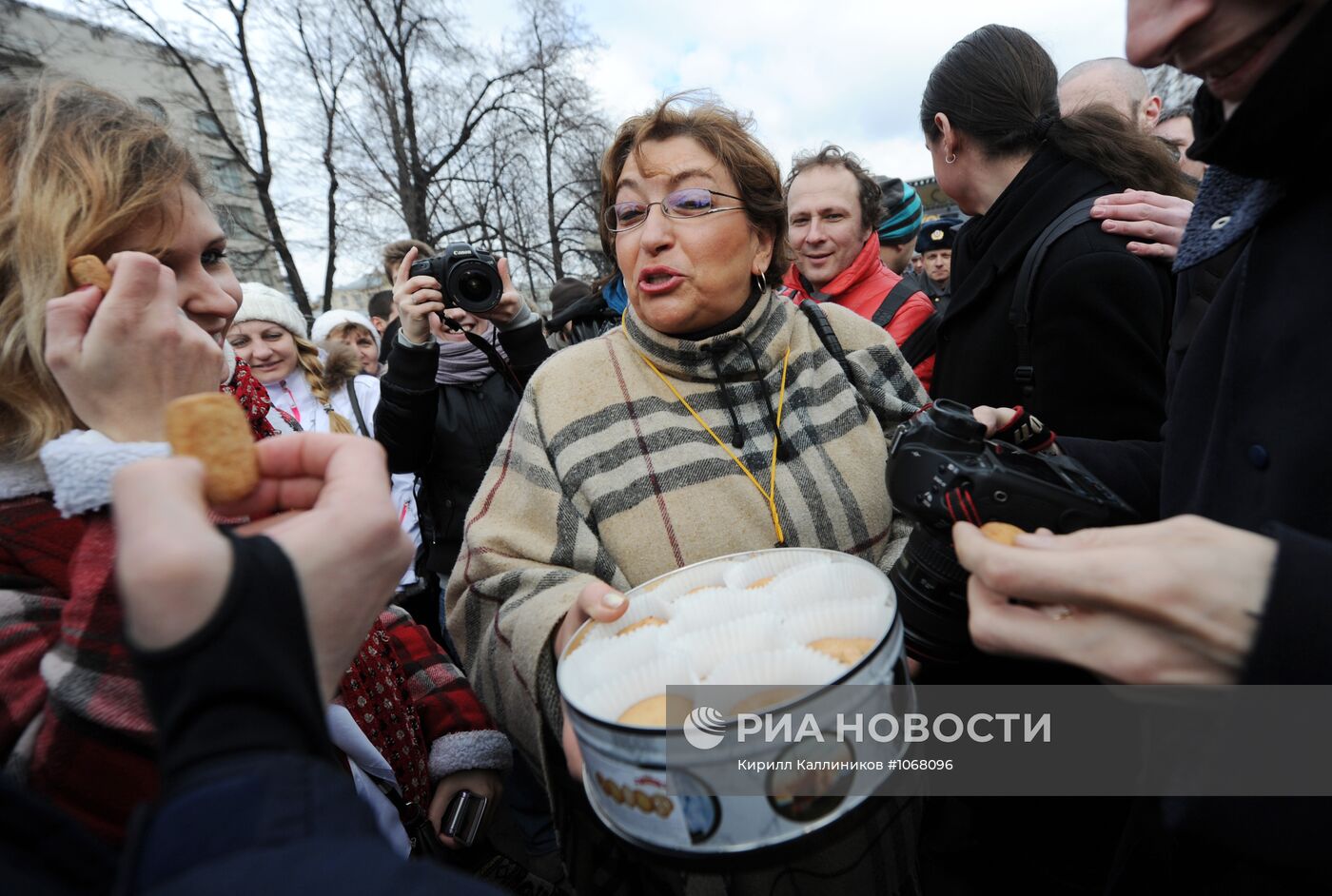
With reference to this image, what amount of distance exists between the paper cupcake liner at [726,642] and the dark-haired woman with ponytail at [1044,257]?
4.99 ft

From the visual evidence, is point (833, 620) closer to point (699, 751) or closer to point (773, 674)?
point (773, 674)

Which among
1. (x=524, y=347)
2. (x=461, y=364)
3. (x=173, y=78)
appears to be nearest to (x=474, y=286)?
(x=524, y=347)

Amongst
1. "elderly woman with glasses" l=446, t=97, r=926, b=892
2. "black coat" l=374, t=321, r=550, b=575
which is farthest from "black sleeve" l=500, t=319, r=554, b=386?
"elderly woman with glasses" l=446, t=97, r=926, b=892

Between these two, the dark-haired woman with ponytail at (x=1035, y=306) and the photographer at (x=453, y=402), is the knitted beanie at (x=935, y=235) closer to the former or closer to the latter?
the dark-haired woman with ponytail at (x=1035, y=306)

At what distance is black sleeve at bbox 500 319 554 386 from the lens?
9.50 ft

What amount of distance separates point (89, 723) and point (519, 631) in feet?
2.18

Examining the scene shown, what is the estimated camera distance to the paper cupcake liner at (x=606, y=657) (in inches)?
39.5

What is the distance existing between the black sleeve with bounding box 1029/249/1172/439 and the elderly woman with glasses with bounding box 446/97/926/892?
1.56 feet

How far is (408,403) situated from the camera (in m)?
2.71

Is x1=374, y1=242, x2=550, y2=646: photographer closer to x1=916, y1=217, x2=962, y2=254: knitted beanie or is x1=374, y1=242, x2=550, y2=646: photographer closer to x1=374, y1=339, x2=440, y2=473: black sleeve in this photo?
x1=374, y1=339, x2=440, y2=473: black sleeve

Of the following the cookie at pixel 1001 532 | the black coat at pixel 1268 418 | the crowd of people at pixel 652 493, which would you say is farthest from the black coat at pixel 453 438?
the black coat at pixel 1268 418

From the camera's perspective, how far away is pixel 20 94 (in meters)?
1.19

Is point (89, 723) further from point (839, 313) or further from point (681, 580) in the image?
point (839, 313)

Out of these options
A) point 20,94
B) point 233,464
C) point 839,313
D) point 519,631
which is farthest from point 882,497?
point 20,94
